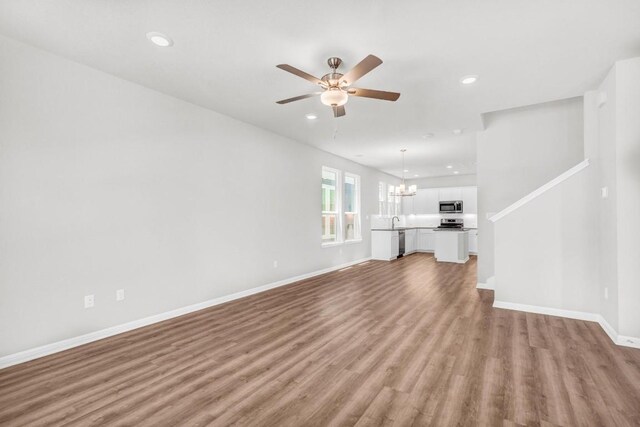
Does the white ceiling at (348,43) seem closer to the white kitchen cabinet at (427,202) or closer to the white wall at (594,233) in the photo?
the white wall at (594,233)

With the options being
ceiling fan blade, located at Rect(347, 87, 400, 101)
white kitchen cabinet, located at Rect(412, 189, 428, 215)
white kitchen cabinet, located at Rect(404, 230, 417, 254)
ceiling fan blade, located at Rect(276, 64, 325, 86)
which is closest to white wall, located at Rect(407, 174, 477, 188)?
white kitchen cabinet, located at Rect(412, 189, 428, 215)

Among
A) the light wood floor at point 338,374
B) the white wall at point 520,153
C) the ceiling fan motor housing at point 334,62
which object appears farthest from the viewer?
the white wall at point 520,153

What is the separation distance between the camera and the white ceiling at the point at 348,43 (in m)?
2.29

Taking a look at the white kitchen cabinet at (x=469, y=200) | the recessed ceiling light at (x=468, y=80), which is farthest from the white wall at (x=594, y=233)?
the white kitchen cabinet at (x=469, y=200)

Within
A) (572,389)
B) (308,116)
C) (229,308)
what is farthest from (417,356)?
(308,116)

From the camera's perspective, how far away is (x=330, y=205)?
7.46 meters

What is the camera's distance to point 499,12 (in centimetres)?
232

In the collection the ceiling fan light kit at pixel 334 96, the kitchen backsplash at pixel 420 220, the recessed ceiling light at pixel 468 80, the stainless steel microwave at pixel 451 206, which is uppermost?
the recessed ceiling light at pixel 468 80

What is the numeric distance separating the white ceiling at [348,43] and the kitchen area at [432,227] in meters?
5.01

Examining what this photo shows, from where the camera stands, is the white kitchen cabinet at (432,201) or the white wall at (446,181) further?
the white kitchen cabinet at (432,201)

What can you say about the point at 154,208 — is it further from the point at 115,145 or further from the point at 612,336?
the point at 612,336

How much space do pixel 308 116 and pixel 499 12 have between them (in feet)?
9.11

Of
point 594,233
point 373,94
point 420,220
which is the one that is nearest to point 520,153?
point 594,233

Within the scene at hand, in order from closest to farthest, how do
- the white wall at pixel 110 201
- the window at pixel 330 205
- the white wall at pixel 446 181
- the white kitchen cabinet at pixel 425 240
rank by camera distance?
the white wall at pixel 110 201, the window at pixel 330 205, the white wall at pixel 446 181, the white kitchen cabinet at pixel 425 240
